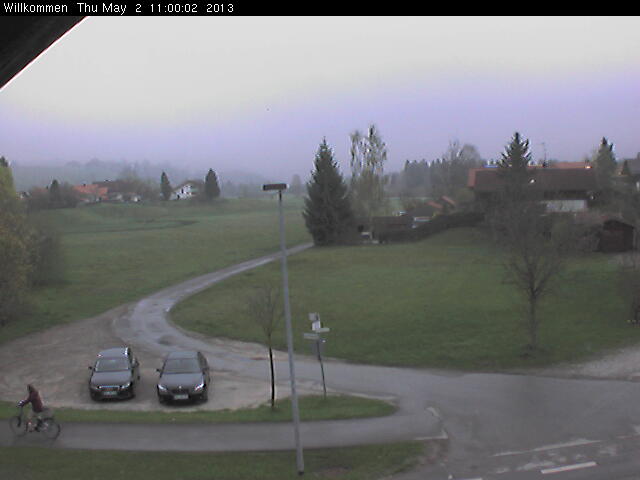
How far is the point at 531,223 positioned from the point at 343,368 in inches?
344

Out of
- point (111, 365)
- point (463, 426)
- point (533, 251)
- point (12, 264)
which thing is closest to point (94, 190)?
point (12, 264)

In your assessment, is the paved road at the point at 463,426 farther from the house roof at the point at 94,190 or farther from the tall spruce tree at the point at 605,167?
the house roof at the point at 94,190

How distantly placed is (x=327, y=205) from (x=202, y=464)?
50642 millimetres

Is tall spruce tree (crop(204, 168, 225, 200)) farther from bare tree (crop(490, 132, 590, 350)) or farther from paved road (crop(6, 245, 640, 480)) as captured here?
paved road (crop(6, 245, 640, 480))

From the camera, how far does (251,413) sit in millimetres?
15258

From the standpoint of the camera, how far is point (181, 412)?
1566cm

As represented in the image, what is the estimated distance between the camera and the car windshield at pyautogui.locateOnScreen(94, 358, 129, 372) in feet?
58.9

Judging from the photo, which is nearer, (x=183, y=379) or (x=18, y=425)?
(x=18, y=425)

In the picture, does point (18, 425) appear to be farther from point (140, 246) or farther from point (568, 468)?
point (140, 246)

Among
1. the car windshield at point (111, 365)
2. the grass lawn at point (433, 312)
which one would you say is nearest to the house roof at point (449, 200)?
the grass lawn at point (433, 312)

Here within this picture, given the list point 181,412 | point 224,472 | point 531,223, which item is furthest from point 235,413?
point 531,223
